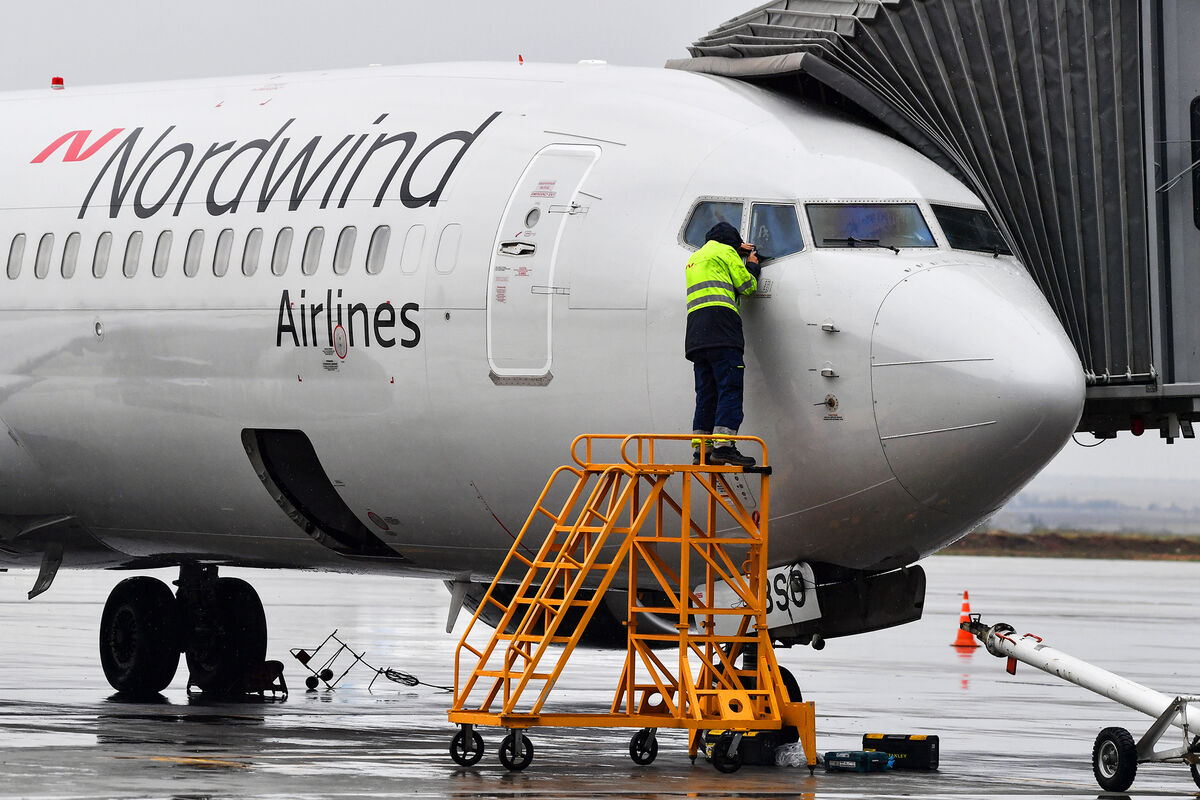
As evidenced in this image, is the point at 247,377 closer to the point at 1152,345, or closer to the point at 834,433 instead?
the point at 834,433

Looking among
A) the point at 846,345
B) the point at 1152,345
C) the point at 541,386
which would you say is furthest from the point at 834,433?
the point at 1152,345

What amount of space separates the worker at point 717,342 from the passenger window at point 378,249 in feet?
9.29

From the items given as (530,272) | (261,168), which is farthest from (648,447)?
(261,168)

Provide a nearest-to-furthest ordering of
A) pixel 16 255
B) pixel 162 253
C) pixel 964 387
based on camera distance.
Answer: pixel 964 387 < pixel 162 253 < pixel 16 255

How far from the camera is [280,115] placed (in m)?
17.7

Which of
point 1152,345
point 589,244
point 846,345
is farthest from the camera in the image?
point 1152,345

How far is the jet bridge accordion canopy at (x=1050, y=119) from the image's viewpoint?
16.1m

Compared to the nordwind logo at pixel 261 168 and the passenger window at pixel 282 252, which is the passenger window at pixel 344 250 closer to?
the nordwind logo at pixel 261 168

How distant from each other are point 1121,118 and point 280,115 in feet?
22.1

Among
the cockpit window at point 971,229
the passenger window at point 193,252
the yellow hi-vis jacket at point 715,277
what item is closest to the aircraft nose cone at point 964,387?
the cockpit window at point 971,229

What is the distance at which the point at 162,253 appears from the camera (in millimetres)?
17531

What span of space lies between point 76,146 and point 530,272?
218 inches

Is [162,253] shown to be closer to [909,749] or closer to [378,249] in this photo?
[378,249]

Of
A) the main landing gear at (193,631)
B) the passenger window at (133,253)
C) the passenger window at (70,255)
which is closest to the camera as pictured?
the passenger window at (133,253)
